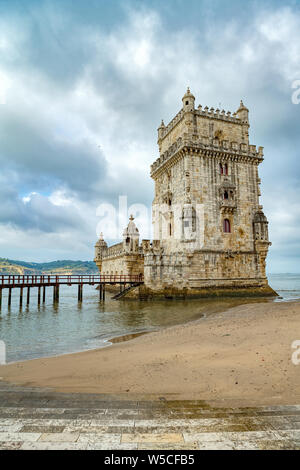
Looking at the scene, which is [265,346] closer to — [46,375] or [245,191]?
[46,375]

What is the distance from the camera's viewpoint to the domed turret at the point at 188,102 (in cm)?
2717

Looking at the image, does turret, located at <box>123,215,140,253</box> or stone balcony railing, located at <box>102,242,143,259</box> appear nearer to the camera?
turret, located at <box>123,215,140,253</box>

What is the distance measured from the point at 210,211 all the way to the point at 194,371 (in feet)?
72.3

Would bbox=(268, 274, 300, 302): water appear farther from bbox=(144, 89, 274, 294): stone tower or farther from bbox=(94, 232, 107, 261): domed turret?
bbox=(94, 232, 107, 261): domed turret

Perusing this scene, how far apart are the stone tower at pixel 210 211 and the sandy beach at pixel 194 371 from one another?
54.6 ft

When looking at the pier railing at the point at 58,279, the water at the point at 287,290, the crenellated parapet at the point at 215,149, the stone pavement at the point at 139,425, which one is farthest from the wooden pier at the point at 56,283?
the stone pavement at the point at 139,425

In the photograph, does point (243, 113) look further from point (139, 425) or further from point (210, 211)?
point (139, 425)

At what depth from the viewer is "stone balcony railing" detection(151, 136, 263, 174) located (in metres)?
26.1

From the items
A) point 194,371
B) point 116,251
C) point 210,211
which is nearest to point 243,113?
point 210,211

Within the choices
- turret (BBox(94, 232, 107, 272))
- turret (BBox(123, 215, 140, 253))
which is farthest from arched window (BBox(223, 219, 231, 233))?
turret (BBox(94, 232, 107, 272))

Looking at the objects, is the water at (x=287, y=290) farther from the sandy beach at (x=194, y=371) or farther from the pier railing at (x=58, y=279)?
the sandy beach at (x=194, y=371)

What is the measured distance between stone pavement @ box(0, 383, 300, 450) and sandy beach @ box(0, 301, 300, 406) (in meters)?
0.53
